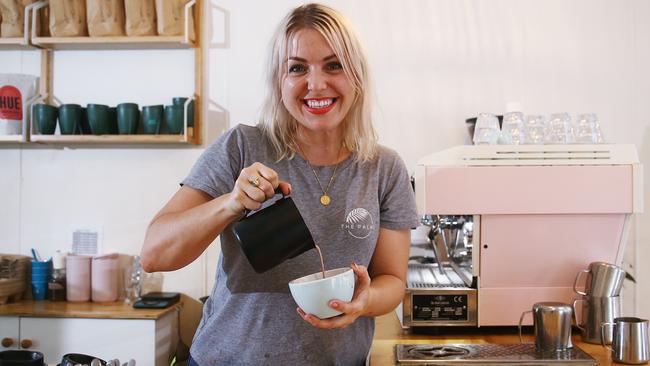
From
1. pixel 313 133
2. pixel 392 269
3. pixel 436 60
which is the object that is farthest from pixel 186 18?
pixel 392 269

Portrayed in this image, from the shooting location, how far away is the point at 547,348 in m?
1.59

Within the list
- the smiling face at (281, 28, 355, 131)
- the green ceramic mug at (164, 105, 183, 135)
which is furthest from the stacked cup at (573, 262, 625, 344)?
the green ceramic mug at (164, 105, 183, 135)

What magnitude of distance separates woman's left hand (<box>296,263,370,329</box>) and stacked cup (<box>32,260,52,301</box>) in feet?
6.34

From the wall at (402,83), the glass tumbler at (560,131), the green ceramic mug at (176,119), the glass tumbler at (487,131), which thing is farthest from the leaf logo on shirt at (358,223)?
the green ceramic mug at (176,119)

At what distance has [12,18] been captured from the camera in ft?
8.50

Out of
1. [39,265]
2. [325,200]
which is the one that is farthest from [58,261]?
[325,200]

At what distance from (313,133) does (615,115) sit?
68.3 inches

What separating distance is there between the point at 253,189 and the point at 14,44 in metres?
2.18

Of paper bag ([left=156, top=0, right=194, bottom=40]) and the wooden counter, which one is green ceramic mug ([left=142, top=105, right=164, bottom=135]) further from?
the wooden counter

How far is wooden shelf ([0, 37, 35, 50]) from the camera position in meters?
2.56

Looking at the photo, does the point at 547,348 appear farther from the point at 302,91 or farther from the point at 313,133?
the point at 302,91

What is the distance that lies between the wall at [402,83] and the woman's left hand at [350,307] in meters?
1.50

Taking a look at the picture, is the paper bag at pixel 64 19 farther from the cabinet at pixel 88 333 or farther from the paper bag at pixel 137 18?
the cabinet at pixel 88 333

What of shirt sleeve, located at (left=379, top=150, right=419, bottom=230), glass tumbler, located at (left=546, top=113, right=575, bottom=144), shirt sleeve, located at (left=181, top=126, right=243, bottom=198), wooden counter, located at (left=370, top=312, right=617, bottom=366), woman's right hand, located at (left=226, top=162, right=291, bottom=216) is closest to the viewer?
woman's right hand, located at (left=226, top=162, right=291, bottom=216)
